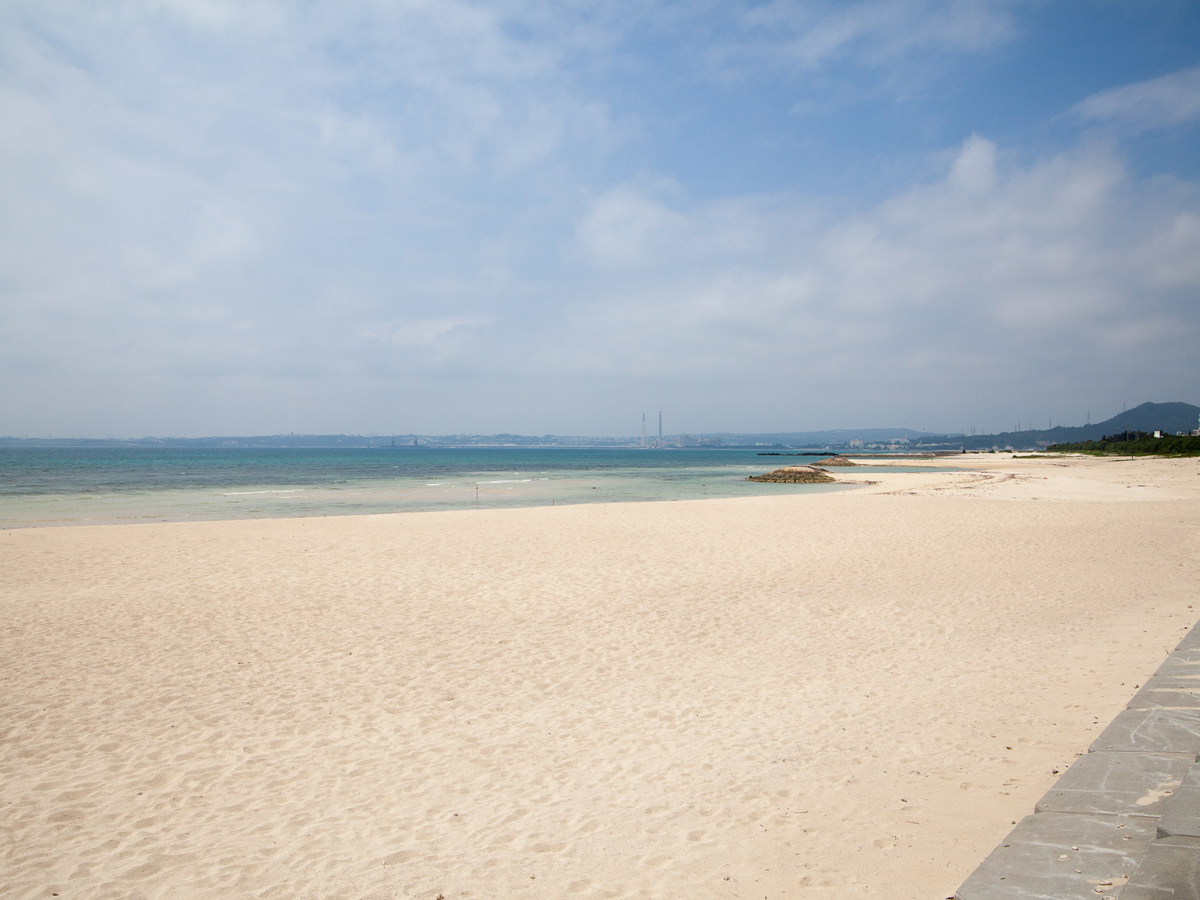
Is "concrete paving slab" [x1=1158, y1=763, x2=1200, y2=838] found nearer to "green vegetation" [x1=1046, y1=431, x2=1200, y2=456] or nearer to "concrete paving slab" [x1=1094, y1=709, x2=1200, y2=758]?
"concrete paving slab" [x1=1094, y1=709, x2=1200, y2=758]

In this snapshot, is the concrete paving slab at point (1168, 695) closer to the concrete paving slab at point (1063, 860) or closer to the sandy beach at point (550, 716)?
the sandy beach at point (550, 716)

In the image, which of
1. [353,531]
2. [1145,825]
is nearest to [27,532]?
[353,531]

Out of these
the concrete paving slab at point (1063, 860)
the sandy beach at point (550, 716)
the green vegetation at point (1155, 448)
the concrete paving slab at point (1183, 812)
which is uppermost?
the green vegetation at point (1155, 448)

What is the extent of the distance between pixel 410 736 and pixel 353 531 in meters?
12.8

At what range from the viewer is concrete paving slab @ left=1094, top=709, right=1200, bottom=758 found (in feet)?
12.6

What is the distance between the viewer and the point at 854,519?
19.2 metres

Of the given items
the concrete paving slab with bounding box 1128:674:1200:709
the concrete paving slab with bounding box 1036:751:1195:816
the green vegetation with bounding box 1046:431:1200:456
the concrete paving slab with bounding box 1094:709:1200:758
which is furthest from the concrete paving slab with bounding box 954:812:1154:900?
the green vegetation with bounding box 1046:431:1200:456

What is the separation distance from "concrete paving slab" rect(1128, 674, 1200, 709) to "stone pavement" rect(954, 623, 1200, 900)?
0.24m

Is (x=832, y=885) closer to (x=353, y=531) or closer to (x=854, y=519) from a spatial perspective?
(x=353, y=531)

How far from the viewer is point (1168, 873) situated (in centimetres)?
249

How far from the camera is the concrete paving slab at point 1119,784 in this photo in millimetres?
3242

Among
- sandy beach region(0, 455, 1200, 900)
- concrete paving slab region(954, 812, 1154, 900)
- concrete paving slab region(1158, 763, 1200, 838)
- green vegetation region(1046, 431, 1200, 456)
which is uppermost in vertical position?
green vegetation region(1046, 431, 1200, 456)

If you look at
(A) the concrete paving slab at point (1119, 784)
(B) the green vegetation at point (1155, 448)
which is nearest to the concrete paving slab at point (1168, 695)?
(A) the concrete paving slab at point (1119, 784)

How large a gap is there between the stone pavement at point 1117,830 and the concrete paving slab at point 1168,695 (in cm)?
24
